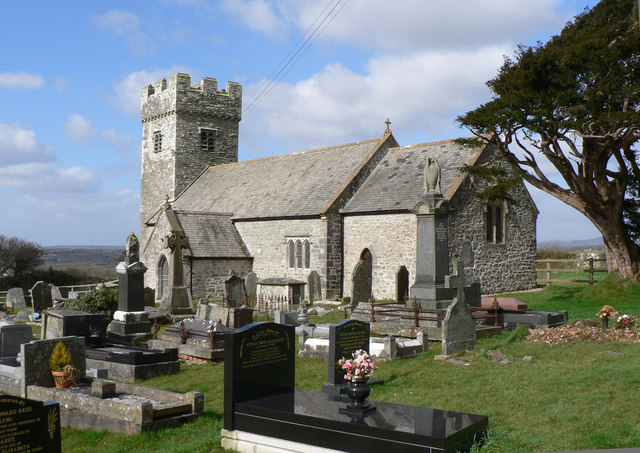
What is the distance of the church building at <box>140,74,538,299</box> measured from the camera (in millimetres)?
24469

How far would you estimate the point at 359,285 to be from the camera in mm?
19797

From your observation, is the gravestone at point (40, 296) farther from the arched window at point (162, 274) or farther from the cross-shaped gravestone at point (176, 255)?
the arched window at point (162, 274)

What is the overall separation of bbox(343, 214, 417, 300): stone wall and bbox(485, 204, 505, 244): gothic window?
13.5 ft

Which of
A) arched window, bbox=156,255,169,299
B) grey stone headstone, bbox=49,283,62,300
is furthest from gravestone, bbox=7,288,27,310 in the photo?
arched window, bbox=156,255,169,299

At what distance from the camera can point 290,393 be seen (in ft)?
25.1

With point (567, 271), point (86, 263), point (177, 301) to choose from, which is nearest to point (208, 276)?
point (177, 301)

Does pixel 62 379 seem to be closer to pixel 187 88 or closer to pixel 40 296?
pixel 40 296

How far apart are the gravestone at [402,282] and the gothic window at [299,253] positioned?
14.8 feet

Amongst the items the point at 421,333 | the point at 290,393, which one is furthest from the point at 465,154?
the point at 290,393

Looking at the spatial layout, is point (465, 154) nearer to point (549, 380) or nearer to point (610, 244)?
point (610, 244)

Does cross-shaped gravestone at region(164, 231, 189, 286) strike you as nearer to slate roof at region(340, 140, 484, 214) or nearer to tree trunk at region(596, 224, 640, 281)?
slate roof at region(340, 140, 484, 214)

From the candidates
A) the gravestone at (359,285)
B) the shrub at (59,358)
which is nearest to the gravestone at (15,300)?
the gravestone at (359,285)

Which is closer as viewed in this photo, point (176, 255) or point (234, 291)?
point (234, 291)

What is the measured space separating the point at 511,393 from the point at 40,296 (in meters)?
19.0
